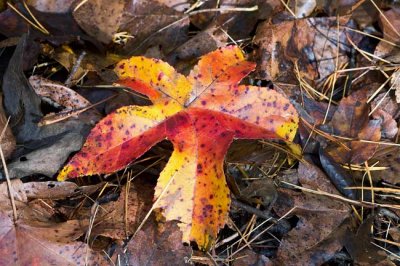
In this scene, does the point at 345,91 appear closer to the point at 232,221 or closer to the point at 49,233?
the point at 232,221

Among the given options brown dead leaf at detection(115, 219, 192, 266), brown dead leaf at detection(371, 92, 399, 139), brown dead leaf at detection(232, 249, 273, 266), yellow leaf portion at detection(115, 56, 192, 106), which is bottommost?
brown dead leaf at detection(232, 249, 273, 266)

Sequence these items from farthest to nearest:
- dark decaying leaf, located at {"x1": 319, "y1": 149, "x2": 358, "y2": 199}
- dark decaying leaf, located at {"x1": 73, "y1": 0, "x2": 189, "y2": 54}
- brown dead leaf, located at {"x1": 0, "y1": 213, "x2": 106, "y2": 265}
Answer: dark decaying leaf, located at {"x1": 73, "y1": 0, "x2": 189, "y2": 54} → dark decaying leaf, located at {"x1": 319, "y1": 149, "x2": 358, "y2": 199} → brown dead leaf, located at {"x1": 0, "y1": 213, "x2": 106, "y2": 265}

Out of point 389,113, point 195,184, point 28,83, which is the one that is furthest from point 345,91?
point 28,83

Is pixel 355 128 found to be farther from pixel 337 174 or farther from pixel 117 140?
pixel 117 140

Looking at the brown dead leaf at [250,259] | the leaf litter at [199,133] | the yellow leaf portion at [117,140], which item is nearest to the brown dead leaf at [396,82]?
the leaf litter at [199,133]

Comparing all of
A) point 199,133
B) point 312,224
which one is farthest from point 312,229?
point 199,133

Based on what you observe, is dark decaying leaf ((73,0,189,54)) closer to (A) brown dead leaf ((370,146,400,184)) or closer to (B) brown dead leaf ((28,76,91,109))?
(B) brown dead leaf ((28,76,91,109))

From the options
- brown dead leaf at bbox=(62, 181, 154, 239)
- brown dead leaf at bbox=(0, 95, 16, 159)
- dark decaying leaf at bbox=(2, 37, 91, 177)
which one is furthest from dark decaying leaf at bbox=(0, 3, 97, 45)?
brown dead leaf at bbox=(62, 181, 154, 239)
